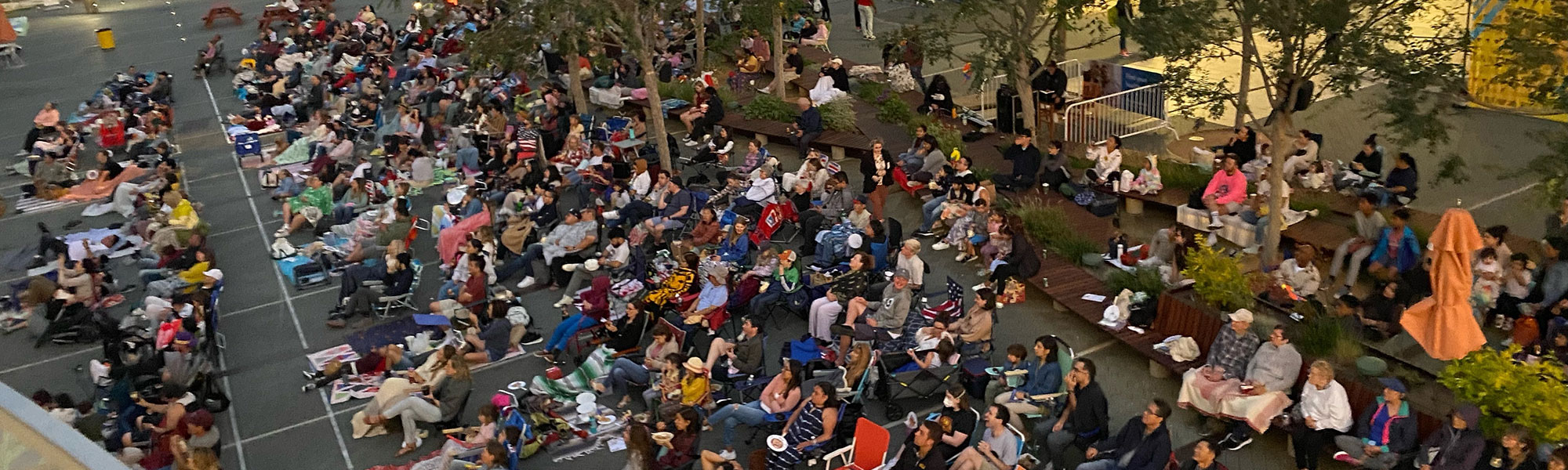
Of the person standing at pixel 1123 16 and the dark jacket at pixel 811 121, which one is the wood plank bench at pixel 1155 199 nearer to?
the person standing at pixel 1123 16

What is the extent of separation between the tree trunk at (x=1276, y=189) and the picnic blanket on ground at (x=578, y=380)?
23.5 feet

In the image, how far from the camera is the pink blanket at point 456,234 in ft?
57.5

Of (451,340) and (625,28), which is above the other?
(625,28)

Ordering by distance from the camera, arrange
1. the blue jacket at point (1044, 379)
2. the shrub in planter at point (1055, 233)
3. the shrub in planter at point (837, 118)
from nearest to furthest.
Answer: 1. the blue jacket at point (1044, 379)
2. the shrub in planter at point (1055, 233)
3. the shrub in planter at point (837, 118)

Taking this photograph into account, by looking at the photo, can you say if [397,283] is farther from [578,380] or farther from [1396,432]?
[1396,432]

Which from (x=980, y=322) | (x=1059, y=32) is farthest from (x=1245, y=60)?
(x=1059, y=32)

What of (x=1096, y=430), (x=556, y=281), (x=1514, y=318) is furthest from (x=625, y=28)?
(x=1514, y=318)

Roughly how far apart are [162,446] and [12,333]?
637cm

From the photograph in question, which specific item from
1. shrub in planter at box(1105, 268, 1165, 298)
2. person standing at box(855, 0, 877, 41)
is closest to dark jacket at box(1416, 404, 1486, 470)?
shrub in planter at box(1105, 268, 1165, 298)

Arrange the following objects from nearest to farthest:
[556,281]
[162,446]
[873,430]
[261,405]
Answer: [873,430] → [162,446] → [261,405] → [556,281]

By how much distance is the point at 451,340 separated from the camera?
14766mm

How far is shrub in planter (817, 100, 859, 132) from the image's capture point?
2102 centimetres

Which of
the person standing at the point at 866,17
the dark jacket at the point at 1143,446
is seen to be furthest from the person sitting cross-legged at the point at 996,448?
the person standing at the point at 866,17

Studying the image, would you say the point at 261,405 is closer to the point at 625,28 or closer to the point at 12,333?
the point at 12,333
